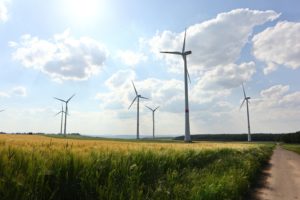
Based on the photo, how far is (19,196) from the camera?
6.96 metres

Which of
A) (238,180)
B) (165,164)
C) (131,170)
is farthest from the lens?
(165,164)

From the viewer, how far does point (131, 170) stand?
38.3ft

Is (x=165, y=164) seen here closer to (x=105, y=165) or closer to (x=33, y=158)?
(x=105, y=165)

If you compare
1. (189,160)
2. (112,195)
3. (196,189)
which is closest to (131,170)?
(196,189)

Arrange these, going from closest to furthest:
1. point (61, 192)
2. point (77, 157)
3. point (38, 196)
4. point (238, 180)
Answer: point (38, 196) → point (61, 192) → point (77, 157) → point (238, 180)

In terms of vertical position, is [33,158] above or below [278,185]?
above

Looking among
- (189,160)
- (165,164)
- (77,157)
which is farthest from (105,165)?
(189,160)

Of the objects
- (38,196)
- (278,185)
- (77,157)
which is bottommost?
(278,185)

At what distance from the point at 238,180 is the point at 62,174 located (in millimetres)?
8297

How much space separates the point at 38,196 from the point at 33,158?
4.59 feet

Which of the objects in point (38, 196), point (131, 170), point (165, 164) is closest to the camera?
point (38, 196)

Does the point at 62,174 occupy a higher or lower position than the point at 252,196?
higher

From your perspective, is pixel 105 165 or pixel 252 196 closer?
pixel 105 165

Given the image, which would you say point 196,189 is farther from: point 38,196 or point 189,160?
point 189,160
